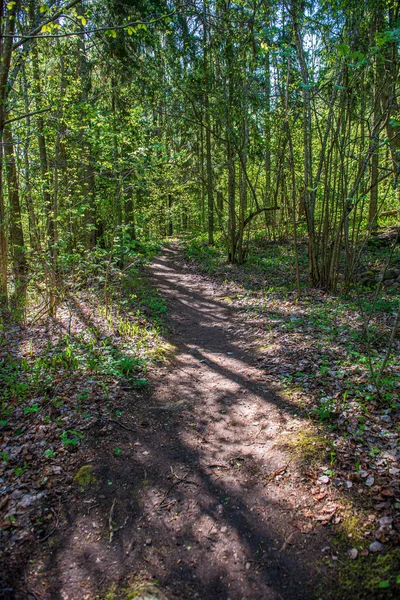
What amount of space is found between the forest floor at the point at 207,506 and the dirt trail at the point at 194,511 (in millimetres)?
11

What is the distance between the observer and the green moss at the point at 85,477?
329 cm

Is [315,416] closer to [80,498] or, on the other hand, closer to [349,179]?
[80,498]

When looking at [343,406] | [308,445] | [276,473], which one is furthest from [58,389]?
[343,406]

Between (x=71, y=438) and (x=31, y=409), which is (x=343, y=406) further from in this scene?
(x=31, y=409)

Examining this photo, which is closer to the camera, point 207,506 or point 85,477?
point 207,506

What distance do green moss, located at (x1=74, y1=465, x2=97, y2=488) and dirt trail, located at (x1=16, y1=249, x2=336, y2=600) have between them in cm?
6

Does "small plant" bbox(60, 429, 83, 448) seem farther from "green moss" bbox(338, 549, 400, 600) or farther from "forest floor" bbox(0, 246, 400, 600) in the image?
"green moss" bbox(338, 549, 400, 600)

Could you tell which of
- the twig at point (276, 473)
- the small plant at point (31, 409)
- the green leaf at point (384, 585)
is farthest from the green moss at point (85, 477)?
the green leaf at point (384, 585)

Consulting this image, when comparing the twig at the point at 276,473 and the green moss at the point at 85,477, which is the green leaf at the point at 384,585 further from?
the green moss at the point at 85,477

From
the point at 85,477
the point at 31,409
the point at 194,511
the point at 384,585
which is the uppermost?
the point at 31,409

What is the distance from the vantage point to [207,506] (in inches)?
121

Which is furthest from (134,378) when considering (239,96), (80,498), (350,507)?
(239,96)

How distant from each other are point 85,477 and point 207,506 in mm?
1259

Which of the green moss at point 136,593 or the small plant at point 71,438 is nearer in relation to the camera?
the green moss at point 136,593
